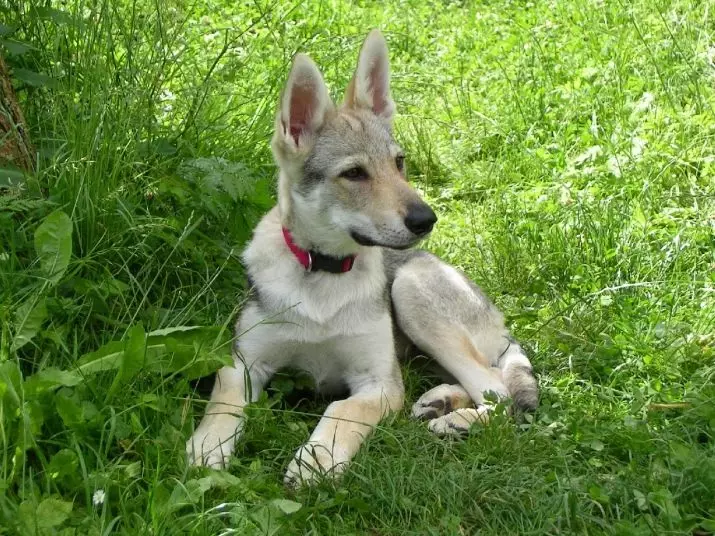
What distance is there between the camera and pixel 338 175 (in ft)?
13.0

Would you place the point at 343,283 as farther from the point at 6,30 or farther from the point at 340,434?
the point at 6,30

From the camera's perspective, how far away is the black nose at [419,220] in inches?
147

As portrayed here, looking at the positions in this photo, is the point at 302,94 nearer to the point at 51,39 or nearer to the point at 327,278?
the point at 327,278

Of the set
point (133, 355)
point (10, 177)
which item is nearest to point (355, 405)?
point (133, 355)

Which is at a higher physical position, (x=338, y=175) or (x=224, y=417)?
(x=338, y=175)

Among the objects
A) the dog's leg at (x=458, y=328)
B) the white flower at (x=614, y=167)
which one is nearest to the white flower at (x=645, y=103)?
the white flower at (x=614, y=167)

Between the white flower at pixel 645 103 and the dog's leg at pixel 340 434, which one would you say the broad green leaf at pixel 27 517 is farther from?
the white flower at pixel 645 103

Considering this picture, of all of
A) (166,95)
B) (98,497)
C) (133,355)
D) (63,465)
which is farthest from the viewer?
(166,95)

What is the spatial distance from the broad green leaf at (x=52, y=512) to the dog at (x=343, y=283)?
2.80 feet

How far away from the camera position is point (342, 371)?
4.19m

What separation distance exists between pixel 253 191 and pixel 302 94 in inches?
32.5

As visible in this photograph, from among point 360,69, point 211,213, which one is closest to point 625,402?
point 360,69

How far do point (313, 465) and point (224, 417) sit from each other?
1.36ft

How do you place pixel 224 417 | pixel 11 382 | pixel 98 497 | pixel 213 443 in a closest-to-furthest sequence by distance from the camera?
pixel 98 497, pixel 11 382, pixel 213 443, pixel 224 417
